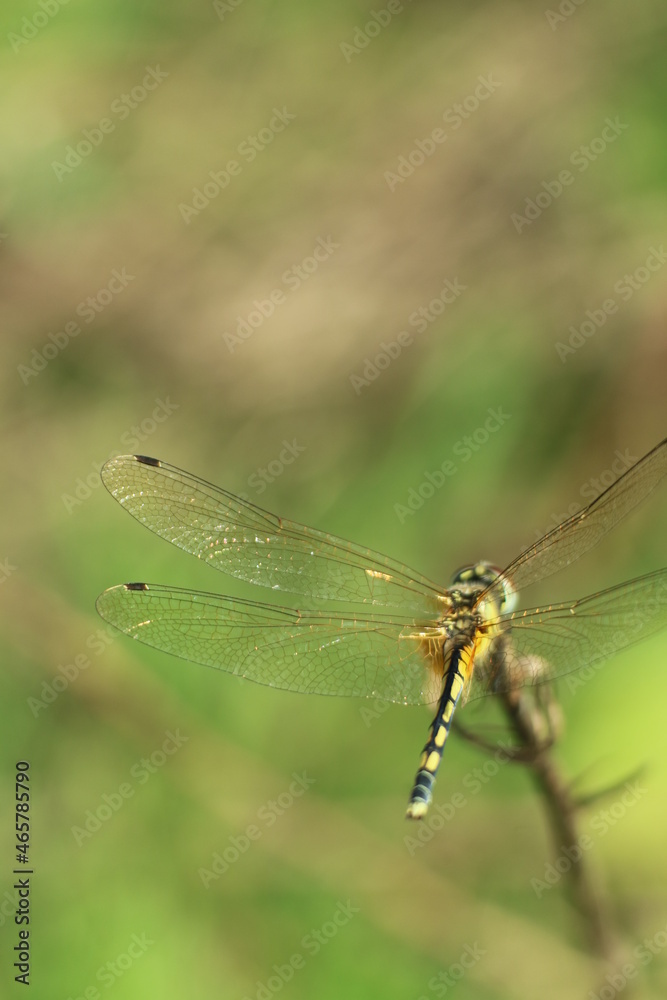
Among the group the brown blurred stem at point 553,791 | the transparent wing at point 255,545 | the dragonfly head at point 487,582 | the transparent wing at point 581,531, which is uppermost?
the transparent wing at point 581,531

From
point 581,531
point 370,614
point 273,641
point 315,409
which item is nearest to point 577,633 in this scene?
point 581,531

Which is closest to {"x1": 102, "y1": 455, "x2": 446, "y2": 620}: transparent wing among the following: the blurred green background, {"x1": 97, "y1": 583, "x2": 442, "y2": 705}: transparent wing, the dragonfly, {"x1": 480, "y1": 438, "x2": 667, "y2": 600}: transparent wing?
the dragonfly

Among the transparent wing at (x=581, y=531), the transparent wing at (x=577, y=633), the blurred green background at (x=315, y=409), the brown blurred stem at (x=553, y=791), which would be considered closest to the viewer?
the brown blurred stem at (x=553, y=791)

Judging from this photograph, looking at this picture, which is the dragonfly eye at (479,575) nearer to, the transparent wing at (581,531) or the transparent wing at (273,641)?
the transparent wing at (581,531)

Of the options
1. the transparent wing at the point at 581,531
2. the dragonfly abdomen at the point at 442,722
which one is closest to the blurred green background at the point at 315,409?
the dragonfly abdomen at the point at 442,722

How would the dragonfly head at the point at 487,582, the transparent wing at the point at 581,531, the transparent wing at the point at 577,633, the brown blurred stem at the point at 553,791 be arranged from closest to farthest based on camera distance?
the brown blurred stem at the point at 553,791 → the transparent wing at the point at 577,633 → the transparent wing at the point at 581,531 → the dragonfly head at the point at 487,582

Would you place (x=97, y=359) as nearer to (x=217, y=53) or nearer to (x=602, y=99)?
(x=217, y=53)

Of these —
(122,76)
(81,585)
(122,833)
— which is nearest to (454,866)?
(122,833)
